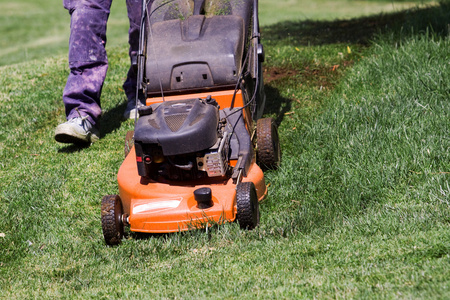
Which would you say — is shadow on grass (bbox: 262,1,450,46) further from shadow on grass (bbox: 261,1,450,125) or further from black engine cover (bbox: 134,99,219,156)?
black engine cover (bbox: 134,99,219,156)

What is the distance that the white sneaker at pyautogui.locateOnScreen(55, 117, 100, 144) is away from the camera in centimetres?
458

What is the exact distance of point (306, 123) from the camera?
4.74 metres

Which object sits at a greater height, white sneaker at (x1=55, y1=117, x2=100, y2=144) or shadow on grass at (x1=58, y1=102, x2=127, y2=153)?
white sneaker at (x1=55, y1=117, x2=100, y2=144)

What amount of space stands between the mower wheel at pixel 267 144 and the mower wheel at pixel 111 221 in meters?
1.09

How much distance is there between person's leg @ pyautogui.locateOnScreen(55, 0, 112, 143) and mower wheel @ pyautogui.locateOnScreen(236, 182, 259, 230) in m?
1.93

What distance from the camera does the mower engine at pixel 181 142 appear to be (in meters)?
3.27

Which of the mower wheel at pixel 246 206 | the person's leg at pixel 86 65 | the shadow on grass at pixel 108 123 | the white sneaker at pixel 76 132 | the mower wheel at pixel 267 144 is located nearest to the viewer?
the mower wheel at pixel 246 206

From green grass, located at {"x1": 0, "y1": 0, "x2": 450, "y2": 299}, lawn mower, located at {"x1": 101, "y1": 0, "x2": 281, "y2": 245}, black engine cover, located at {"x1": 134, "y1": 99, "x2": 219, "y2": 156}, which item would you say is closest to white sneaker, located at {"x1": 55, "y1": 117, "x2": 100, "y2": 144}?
green grass, located at {"x1": 0, "y1": 0, "x2": 450, "y2": 299}

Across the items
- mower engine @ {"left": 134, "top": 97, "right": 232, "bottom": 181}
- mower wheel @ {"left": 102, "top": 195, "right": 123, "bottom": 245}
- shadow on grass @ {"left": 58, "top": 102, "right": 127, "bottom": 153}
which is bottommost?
shadow on grass @ {"left": 58, "top": 102, "right": 127, "bottom": 153}

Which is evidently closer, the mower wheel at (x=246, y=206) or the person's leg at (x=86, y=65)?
the mower wheel at (x=246, y=206)

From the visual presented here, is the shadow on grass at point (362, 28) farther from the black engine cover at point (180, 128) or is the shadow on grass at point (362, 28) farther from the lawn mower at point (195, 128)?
the black engine cover at point (180, 128)

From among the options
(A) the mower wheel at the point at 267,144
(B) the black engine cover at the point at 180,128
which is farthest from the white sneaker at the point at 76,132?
(A) the mower wheel at the point at 267,144

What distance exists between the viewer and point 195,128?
10.8 feet

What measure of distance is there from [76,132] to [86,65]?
601 millimetres
